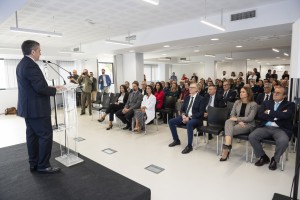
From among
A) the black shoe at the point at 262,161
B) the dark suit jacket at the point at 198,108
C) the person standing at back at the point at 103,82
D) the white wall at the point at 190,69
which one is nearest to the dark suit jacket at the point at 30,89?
the dark suit jacket at the point at 198,108

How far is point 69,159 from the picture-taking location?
9.43 ft

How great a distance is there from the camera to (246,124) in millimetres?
3369

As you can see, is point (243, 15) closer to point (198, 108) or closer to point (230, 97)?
point (230, 97)

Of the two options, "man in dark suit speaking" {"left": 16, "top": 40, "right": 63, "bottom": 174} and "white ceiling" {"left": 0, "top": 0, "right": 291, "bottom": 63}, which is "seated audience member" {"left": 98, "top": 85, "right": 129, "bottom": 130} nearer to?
"white ceiling" {"left": 0, "top": 0, "right": 291, "bottom": 63}

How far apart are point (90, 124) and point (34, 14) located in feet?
10.2

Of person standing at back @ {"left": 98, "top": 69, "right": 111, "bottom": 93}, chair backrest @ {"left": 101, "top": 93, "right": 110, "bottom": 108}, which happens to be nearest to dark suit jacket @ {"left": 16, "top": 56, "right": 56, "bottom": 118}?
chair backrest @ {"left": 101, "top": 93, "right": 110, "bottom": 108}

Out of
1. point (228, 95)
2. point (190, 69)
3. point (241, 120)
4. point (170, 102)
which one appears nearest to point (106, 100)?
point (170, 102)

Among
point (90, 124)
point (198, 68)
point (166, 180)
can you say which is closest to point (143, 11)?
point (90, 124)

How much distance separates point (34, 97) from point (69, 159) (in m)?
1.10

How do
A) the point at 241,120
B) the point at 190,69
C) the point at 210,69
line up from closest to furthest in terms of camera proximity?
the point at 241,120, the point at 210,69, the point at 190,69

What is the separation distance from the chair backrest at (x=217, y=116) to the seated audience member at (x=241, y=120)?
15cm

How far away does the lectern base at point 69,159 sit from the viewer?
2.79 metres

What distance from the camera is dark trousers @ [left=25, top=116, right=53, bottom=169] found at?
2268 millimetres

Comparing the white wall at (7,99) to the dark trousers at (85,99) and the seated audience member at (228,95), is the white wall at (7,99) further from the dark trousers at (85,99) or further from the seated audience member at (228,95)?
the seated audience member at (228,95)
